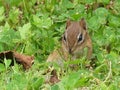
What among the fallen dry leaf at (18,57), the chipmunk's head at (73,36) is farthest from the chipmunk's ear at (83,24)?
the fallen dry leaf at (18,57)

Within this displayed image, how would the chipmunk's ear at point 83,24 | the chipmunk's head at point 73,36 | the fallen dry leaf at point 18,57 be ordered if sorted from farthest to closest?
the chipmunk's ear at point 83,24 < the fallen dry leaf at point 18,57 < the chipmunk's head at point 73,36

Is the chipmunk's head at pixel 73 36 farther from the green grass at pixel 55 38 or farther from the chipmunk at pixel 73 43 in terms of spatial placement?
the green grass at pixel 55 38

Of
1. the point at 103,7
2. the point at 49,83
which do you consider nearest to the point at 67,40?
the point at 49,83

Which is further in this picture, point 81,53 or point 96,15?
point 96,15

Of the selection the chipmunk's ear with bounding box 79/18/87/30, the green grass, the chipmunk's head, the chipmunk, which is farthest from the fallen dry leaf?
the chipmunk's ear with bounding box 79/18/87/30

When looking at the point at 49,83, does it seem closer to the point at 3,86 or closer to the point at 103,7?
the point at 3,86

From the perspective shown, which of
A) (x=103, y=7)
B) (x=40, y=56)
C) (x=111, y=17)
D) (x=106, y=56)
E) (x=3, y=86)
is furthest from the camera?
(x=103, y=7)

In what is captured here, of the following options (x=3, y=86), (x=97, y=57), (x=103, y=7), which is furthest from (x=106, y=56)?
(x=103, y=7)

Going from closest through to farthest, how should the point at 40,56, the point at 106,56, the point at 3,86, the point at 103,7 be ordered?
the point at 3,86
the point at 106,56
the point at 40,56
the point at 103,7
